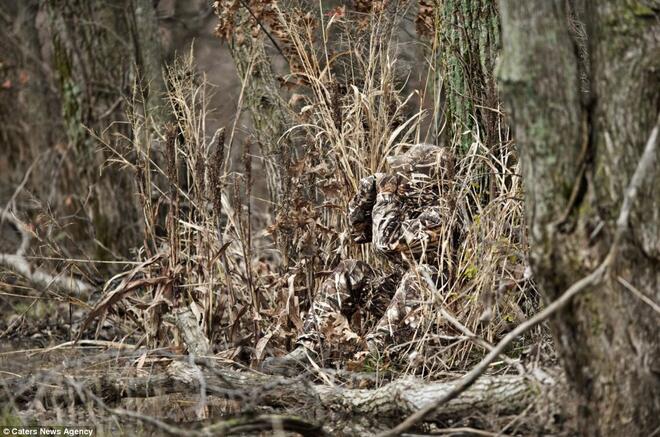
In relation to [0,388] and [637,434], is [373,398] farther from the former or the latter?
[0,388]

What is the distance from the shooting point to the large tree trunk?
3.40 meters

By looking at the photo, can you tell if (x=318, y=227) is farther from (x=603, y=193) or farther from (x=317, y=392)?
(x=603, y=193)

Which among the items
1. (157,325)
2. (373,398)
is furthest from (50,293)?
(373,398)

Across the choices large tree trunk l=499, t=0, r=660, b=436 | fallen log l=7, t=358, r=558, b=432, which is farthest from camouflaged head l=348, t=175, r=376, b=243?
large tree trunk l=499, t=0, r=660, b=436

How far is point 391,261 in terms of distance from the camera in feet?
17.7

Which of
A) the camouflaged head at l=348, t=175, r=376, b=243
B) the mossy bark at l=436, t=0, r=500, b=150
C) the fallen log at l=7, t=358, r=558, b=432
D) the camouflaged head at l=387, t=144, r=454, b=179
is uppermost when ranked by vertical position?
the mossy bark at l=436, t=0, r=500, b=150

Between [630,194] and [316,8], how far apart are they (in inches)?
171

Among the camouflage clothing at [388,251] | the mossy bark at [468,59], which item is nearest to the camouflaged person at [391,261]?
the camouflage clothing at [388,251]

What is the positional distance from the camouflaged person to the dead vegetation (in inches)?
3.1

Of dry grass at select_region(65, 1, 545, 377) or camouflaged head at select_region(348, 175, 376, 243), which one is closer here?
dry grass at select_region(65, 1, 545, 377)

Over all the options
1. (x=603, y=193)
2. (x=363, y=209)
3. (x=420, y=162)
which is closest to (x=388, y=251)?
(x=363, y=209)

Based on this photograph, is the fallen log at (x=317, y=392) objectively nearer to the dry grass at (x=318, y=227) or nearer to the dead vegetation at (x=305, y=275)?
the dead vegetation at (x=305, y=275)

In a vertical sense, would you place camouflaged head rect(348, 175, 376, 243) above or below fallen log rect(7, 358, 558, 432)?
above

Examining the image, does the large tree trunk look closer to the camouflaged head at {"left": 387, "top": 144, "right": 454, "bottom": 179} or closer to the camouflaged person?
the camouflaged person
